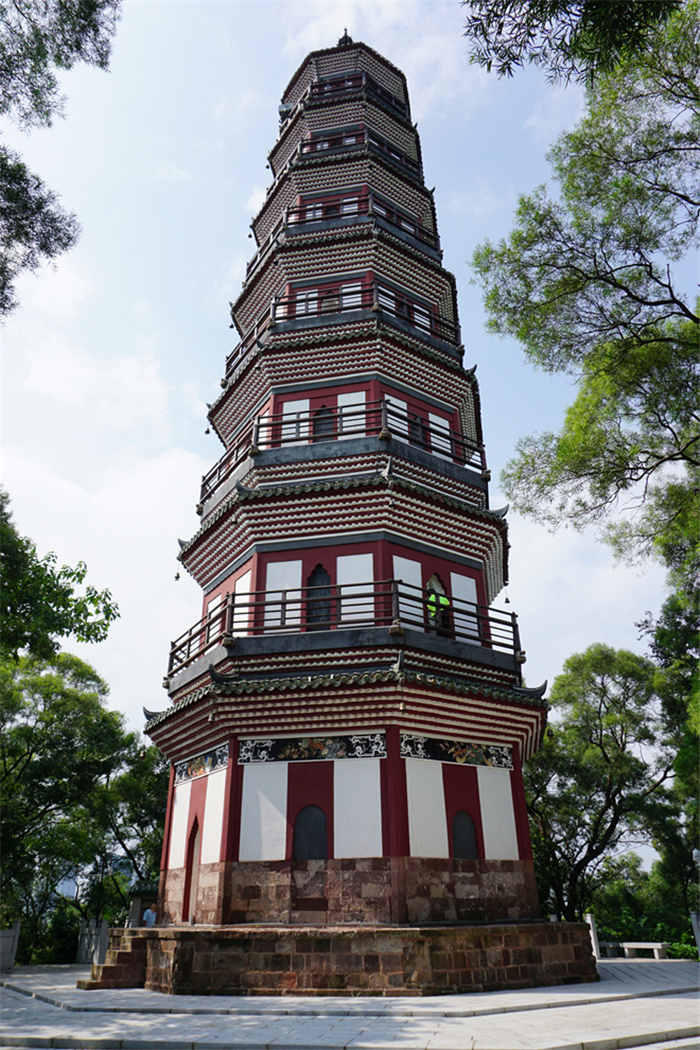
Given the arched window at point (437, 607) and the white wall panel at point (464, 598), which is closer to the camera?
the arched window at point (437, 607)

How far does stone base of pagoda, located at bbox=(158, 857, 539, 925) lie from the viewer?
10836 millimetres

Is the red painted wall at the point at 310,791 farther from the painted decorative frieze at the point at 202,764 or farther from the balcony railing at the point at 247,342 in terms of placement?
the balcony railing at the point at 247,342

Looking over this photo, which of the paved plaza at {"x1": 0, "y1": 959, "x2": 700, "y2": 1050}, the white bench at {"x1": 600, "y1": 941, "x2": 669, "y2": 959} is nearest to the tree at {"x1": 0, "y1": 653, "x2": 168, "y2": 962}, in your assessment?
the paved plaza at {"x1": 0, "y1": 959, "x2": 700, "y2": 1050}

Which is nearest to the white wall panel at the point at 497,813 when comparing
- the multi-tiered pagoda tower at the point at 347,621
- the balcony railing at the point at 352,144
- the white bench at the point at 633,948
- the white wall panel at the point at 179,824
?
the multi-tiered pagoda tower at the point at 347,621

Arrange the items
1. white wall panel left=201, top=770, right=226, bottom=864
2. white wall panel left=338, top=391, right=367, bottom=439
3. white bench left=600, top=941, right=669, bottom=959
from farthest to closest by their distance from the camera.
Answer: white bench left=600, top=941, right=669, bottom=959 → white wall panel left=338, top=391, right=367, bottom=439 → white wall panel left=201, top=770, right=226, bottom=864

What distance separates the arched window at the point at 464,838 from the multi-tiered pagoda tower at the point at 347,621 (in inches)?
1.3

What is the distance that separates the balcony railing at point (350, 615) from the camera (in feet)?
41.6

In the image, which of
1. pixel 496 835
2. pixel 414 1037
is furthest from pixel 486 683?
pixel 414 1037

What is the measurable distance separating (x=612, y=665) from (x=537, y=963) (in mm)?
16597

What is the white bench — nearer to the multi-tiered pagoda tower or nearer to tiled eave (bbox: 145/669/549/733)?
the multi-tiered pagoda tower

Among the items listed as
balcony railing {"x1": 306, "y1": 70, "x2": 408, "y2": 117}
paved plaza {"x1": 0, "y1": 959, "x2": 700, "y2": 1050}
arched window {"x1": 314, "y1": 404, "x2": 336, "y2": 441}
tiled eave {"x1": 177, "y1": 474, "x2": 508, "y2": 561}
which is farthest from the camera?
balcony railing {"x1": 306, "y1": 70, "x2": 408, "y2": 117}

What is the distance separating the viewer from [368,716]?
38.5 feet

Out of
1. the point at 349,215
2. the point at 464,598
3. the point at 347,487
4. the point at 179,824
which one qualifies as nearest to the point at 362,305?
the point at 349,215

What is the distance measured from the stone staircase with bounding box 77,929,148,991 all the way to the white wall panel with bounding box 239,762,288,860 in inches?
81.8
